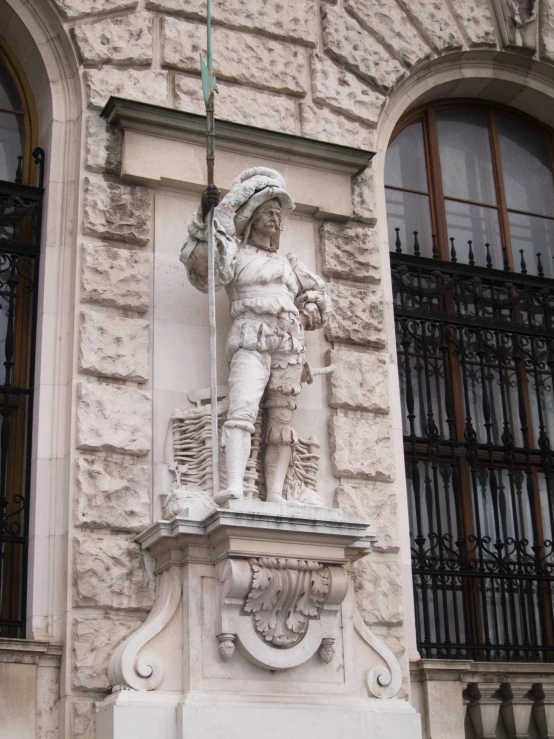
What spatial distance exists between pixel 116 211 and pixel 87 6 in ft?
6.13

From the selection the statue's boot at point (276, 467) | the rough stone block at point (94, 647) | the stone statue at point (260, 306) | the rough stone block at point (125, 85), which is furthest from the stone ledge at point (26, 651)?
the rough stone block at point (125, 85)

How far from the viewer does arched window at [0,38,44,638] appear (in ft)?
29.8

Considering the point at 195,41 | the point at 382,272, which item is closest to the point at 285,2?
the point at 195,41

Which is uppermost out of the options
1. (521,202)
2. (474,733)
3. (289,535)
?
(521,202)

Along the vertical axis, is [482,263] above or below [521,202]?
below

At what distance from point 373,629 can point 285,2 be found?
562 centimetres

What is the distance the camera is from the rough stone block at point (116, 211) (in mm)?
9719

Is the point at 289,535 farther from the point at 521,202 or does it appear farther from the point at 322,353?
the point at 521,202

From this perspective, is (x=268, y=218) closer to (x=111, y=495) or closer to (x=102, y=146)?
(x=102, y=146)

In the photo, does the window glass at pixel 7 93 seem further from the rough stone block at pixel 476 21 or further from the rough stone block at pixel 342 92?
the rough stone block at pixel 476 21

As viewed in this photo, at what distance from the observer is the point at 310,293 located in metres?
9.72

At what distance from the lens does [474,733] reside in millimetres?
9930

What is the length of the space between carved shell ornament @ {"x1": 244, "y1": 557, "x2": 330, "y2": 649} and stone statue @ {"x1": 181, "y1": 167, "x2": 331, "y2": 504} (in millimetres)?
682

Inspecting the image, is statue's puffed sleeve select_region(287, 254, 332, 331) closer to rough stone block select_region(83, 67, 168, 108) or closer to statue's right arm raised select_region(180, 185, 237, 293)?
statue's right arm raised select_region(180, 185, 237, 293)
